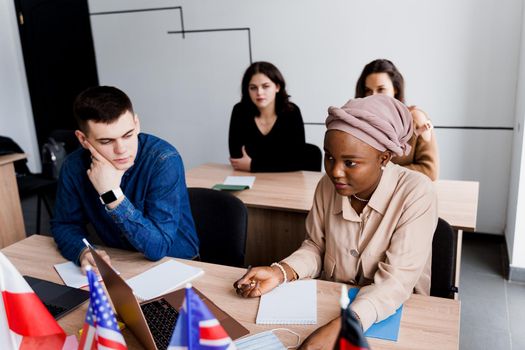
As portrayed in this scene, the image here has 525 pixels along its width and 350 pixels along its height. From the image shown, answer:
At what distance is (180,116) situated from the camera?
458cm

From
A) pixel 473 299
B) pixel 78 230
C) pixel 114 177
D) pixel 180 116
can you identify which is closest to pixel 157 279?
pixel 114 177

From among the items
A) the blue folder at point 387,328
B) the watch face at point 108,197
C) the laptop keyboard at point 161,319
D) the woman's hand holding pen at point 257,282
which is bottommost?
the blue folder at point 387,328

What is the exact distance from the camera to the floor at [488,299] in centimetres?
235

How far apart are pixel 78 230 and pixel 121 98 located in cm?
57

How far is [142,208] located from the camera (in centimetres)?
179

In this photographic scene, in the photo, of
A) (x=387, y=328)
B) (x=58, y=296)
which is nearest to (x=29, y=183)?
(x=58, y=296)

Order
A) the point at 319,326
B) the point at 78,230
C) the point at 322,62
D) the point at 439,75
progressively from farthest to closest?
the point at 322,62
the point at 439,75
the point at 78,230
the point at 319,326

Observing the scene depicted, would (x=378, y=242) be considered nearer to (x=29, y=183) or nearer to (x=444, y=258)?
(x=444, y=258)

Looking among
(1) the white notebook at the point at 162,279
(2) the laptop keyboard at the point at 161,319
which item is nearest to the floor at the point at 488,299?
(1) the white notebook at the point at 162,279

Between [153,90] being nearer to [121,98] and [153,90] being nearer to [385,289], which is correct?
[121,98]

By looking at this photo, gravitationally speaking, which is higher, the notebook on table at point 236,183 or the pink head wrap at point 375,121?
the pink head wrap at point 375,121

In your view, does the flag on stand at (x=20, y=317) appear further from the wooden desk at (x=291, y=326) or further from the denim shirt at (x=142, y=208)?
the denim shirt at (x=142, y=208)

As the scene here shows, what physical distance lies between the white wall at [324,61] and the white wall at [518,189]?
12cm

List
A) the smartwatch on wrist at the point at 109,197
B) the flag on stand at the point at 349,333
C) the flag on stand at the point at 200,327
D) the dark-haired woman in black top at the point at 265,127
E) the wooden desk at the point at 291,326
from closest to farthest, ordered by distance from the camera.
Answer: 1. the flag on stand at the point at 349,333
2. the flag on stand at the point at 200,327
3. the wooden desk at the point at 291,326
4. the smartwatch on wrist at the point at 109,197
5. the dark-haired woman in black top at the point at 265,127
